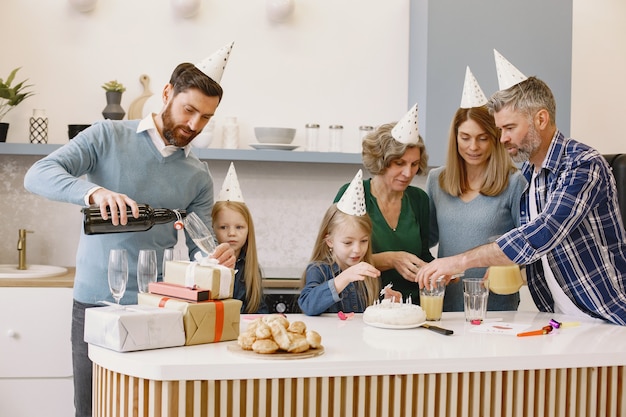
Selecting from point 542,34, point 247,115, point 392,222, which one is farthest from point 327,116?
point 392,222

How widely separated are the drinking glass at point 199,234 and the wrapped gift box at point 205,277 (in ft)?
0.89

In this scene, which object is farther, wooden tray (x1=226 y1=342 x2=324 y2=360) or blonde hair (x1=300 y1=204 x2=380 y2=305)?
blonde hair (x1=300 y1=204 x2=380 y2=305)

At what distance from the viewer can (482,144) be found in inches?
114

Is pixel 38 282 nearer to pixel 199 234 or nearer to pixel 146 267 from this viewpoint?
pixel 199 234

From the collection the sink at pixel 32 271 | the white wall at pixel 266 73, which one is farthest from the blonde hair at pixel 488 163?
the sink at pixel 32 271

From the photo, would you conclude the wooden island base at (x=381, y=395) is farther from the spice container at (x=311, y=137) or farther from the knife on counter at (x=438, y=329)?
the spice container at (x=311, y=137)

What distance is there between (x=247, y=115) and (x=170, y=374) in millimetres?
2539

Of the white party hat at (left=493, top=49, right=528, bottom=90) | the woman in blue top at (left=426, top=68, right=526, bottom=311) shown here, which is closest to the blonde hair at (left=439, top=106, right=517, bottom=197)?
the woman in blue top at (left=426, top=68, right=526, bottom=311)

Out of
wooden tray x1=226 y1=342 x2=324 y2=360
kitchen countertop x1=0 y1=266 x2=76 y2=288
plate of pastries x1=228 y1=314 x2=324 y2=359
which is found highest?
plate of pastries x1=228 y1=314 x2=324 y2=359

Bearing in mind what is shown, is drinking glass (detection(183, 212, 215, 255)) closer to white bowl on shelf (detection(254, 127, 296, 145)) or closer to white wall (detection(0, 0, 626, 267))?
white bowl on shelf (detection(254, 127, 296, 145))

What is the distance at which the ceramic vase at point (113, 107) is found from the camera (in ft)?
12.7

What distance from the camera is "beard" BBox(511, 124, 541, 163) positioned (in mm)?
2535

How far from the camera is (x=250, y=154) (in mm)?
3863

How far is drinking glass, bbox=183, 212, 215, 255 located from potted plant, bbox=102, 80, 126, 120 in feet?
5.34
